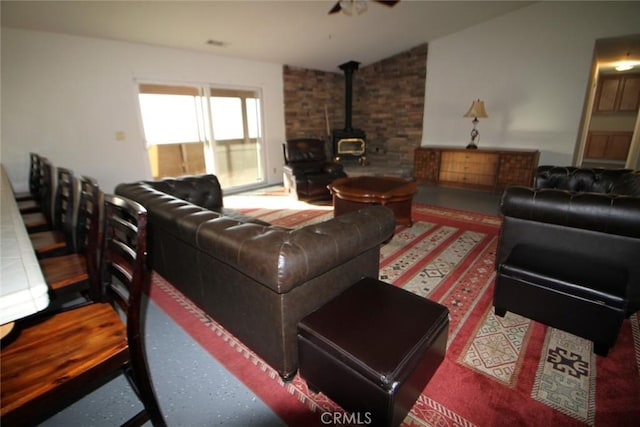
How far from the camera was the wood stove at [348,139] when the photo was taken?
700 centimetres

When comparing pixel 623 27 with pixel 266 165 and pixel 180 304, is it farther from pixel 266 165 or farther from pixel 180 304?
pixel 180 304

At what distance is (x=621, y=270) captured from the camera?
1.81 meters

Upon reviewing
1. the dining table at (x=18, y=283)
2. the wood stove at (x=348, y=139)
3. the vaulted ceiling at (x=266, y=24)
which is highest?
the vaulted ceiling at (x=266, y=24)

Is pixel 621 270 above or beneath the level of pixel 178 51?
beneath

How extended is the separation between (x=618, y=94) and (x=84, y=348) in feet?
37.0

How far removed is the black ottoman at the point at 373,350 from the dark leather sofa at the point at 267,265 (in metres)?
0.11

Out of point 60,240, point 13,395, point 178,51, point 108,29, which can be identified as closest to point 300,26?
point 178,51

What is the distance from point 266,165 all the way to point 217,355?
4.95 meters

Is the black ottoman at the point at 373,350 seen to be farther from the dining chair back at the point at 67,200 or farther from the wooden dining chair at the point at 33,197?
the wooden dining chair at the point at 33,197

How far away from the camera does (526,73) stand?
17.4ft

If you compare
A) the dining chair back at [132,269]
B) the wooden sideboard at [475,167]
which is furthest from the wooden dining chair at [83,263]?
the wooden sideboard at [475,167]

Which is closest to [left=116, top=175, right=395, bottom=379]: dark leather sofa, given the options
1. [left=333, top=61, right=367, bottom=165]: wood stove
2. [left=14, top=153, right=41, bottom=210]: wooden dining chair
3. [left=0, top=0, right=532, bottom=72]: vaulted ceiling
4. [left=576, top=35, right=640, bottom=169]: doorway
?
[left=14, top=153, right=41, bottom=210]: wooden dining chair

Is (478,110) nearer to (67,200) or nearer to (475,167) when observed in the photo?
(475,167)

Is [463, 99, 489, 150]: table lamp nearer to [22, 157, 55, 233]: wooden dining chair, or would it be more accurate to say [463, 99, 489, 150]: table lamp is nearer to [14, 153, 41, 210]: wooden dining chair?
[22, 157, 55, 233]: wooden dining chair
